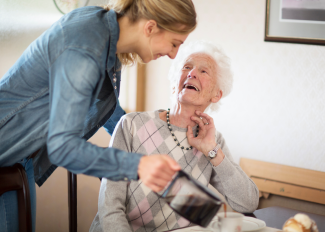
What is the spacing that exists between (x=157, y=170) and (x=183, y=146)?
76 centimetres

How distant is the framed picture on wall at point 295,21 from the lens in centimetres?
199

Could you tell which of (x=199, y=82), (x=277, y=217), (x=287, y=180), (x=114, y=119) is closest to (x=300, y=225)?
(x=277, y=217)

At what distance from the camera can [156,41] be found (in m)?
0.93

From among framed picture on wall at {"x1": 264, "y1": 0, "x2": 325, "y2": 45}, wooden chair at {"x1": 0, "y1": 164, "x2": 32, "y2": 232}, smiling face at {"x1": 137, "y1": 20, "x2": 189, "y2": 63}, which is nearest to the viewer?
smiling face at {"x1": 137, "y1": 20, "x2": 189, "y2": 63}

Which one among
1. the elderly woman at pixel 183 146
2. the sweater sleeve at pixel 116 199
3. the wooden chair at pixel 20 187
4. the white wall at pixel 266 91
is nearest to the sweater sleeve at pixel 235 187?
the elderly woman at pixel 183 146

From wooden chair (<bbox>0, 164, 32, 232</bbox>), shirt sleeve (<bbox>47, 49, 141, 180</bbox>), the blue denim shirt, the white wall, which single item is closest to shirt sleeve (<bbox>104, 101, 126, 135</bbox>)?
the blue denim shirt

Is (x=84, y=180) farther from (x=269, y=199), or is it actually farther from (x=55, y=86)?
(x=55, y=86)

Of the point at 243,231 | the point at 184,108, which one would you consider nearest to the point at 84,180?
the point at 184,108

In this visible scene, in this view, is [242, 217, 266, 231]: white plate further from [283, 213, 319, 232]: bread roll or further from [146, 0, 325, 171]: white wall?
[146, 0, 325, 171]: white wall

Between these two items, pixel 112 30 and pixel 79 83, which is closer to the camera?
pixel 79 83

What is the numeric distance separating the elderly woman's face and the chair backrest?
32.7 inches

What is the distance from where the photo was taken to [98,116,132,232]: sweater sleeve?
3.76 ft

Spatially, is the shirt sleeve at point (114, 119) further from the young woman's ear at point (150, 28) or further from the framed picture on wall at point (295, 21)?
the framed picture on wall at point (295, 21)

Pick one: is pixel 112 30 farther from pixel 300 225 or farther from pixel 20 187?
pixel 300 225
